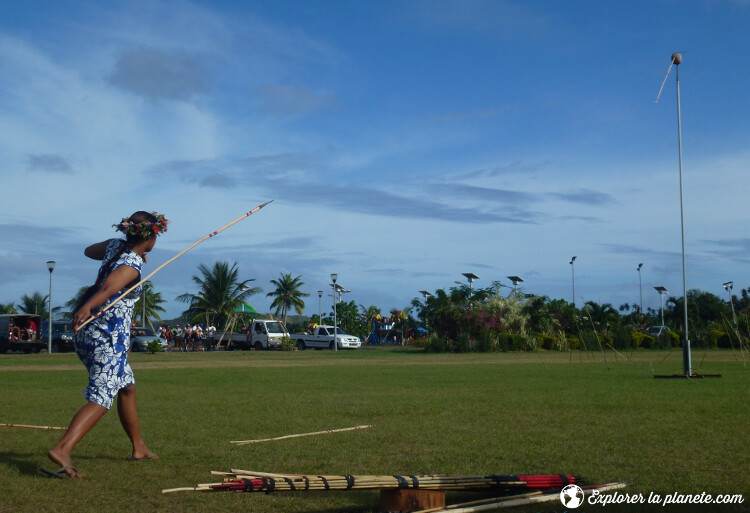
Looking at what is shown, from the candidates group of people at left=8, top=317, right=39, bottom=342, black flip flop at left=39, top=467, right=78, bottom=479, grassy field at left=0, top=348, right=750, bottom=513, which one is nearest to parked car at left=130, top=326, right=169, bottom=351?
group of people at left=8, top=317, right=39, bottom=342

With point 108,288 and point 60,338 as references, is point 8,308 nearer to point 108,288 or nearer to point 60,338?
point 60,338

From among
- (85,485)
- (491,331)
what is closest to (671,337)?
(491,331)

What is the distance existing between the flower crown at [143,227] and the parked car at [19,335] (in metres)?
40.2

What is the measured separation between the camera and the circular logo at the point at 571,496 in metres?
4.75

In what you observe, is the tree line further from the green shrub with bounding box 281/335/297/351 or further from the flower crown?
the flower crown

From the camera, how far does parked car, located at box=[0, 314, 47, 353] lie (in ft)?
141

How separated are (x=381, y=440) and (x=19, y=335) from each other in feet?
134

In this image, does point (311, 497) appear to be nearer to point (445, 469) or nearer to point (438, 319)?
point (445, 469)

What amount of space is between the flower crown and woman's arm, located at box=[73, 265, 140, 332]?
0.31 meters

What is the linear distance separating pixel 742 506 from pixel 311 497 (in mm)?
2649

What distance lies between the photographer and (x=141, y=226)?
21.4 feet

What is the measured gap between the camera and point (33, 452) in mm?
7070

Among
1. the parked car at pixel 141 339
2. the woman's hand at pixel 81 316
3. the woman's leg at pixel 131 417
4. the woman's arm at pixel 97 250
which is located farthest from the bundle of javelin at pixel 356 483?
the parked car at pixel 141 339

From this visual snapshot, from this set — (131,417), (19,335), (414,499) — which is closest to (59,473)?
(131,417)
